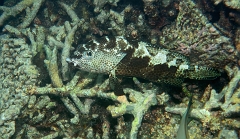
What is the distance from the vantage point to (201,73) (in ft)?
13.0

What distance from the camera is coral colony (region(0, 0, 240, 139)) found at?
3.63 m

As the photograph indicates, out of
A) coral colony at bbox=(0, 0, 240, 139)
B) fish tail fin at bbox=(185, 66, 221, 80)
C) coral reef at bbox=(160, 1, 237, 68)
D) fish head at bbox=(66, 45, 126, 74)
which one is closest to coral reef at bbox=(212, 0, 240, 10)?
coral colony at bbox=(0, 0, 240, 139)

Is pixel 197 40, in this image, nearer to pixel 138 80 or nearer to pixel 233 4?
pixel 233 4

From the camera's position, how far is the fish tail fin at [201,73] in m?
3.88

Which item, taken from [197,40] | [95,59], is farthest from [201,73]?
[95,59]

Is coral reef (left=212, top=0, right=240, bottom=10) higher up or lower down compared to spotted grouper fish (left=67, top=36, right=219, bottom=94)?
higher up

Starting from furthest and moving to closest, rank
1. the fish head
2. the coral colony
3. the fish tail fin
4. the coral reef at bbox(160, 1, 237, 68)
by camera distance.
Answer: the fish head < the fish tail fin < the coral reef at bbox(160, 1, 237, 68) < the coral colony

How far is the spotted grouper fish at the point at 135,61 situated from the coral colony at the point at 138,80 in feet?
0.06

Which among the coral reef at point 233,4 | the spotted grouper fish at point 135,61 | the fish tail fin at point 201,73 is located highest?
the coral reef at point 233,4

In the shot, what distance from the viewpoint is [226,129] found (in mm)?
3078

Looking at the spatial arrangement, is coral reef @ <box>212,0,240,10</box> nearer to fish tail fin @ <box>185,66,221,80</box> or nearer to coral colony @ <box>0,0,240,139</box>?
coral colony @ <box>0,0,240,139</box>

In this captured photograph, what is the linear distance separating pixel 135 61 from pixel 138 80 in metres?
0.41

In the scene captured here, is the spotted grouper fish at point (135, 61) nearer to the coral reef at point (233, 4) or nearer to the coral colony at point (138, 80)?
the coral colony at point (138, 80)

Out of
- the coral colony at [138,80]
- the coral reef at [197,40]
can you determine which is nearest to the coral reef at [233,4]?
the coral colony at [138,80]
